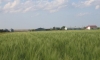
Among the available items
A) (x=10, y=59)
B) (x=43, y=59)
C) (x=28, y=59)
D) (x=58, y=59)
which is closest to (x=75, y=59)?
(x=58, y=59)

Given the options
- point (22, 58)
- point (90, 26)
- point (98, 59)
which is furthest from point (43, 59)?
point (90, 26)

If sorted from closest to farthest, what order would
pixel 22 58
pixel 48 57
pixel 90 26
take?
1. pixel 48 57
2. pixel 22 58
3. pixel 90 26

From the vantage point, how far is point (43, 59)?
8.85ft

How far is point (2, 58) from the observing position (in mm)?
2641

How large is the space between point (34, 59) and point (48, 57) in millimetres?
214

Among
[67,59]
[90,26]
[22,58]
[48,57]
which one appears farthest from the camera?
[90,26]

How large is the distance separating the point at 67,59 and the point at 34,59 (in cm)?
42

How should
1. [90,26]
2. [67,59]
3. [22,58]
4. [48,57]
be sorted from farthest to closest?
[90,26] < [22,58] < [48,57] < [67,59]

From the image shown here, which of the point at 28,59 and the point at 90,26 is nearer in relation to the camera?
Result: the point at 28,59

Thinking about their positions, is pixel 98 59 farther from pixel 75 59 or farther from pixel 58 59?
pixel 58 59

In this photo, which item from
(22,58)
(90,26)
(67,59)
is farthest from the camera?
(90,26)

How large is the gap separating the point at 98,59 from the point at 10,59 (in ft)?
3.89

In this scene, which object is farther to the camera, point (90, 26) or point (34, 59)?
point (90, 26)

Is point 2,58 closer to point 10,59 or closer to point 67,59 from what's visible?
point 10,59
